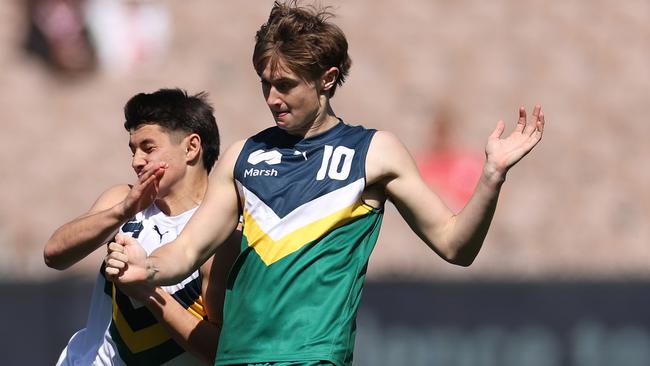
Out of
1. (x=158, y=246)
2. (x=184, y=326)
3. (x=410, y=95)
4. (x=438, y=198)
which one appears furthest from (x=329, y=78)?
(x=410, y=95)

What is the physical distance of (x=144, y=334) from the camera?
478cm

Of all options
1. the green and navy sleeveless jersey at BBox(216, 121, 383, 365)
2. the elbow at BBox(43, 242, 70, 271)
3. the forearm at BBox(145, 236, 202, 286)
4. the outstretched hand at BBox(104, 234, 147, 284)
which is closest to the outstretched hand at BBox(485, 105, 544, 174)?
the green and navy sleeveless jersey at BBox(216, 121, 383, 365)

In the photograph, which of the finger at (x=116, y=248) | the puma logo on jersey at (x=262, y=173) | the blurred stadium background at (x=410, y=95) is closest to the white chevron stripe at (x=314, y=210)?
the puma logo on jersey at (x=262, y=173)

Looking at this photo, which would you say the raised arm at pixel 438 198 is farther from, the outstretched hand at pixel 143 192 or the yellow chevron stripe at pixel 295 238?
the outstretched hand at pixel 143 192

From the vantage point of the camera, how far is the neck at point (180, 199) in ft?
16.0

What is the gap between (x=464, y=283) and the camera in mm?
9469

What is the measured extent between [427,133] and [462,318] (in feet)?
9.64

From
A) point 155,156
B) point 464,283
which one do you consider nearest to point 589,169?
point 464,283

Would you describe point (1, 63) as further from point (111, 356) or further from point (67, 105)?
point (111, 356)

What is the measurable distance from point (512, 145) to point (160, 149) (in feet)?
4.56

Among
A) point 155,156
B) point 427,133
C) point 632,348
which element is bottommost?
point 632,348

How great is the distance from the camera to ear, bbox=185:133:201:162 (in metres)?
4.89

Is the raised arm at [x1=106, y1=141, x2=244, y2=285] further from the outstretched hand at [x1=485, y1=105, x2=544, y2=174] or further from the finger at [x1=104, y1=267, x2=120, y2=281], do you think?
the outstretched hand at [x1=485, y1=105, x2=544, y2=174]

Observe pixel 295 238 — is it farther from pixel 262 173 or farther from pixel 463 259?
pixel 463 259
